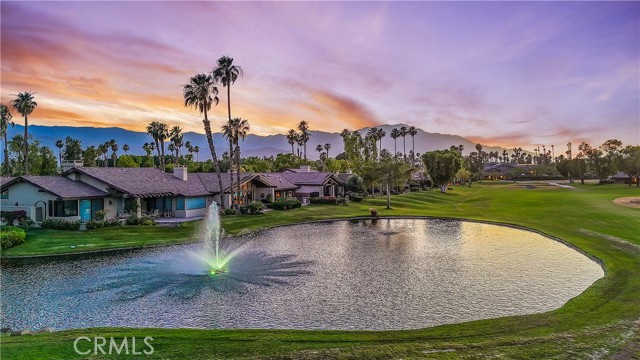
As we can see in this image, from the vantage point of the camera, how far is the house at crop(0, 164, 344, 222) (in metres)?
42.8

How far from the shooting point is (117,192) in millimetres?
46750

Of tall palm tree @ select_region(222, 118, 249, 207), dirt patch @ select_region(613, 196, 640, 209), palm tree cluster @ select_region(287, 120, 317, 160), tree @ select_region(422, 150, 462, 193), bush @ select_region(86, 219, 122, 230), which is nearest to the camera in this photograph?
bush @ select_region(86, 219, 122, 230)

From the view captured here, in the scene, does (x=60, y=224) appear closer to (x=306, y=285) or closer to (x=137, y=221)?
(x=137, y=221)

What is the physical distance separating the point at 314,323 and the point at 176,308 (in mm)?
6912

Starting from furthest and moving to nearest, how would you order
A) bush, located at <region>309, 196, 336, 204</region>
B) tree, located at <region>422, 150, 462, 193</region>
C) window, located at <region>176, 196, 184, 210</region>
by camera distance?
tree, located at <region>422, 150, 462, 193</region> → bush, located at <region>309, 196, 336, 204</region> → window, located at <region>176, 196, 184, 210</region>

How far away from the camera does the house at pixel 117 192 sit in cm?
4284

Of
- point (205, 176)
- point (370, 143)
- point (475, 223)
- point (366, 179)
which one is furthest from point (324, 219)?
point (370, 143)

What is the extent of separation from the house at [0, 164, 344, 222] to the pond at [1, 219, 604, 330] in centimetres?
1726

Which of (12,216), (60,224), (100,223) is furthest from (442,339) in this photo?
(12,216)

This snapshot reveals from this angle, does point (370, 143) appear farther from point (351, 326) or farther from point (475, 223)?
point (351, 326)

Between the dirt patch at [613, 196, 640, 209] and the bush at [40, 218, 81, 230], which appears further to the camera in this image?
the dirt patch at [613, 196, 640, 209]

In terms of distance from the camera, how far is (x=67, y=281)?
22.9m

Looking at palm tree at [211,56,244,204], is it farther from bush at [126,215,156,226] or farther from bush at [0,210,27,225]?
bush at [0,210,27,225]

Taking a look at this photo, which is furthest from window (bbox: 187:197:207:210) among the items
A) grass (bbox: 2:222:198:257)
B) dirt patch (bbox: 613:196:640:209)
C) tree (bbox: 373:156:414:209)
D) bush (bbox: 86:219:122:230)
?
dirt patch (bbox: 613:196:640:209)
